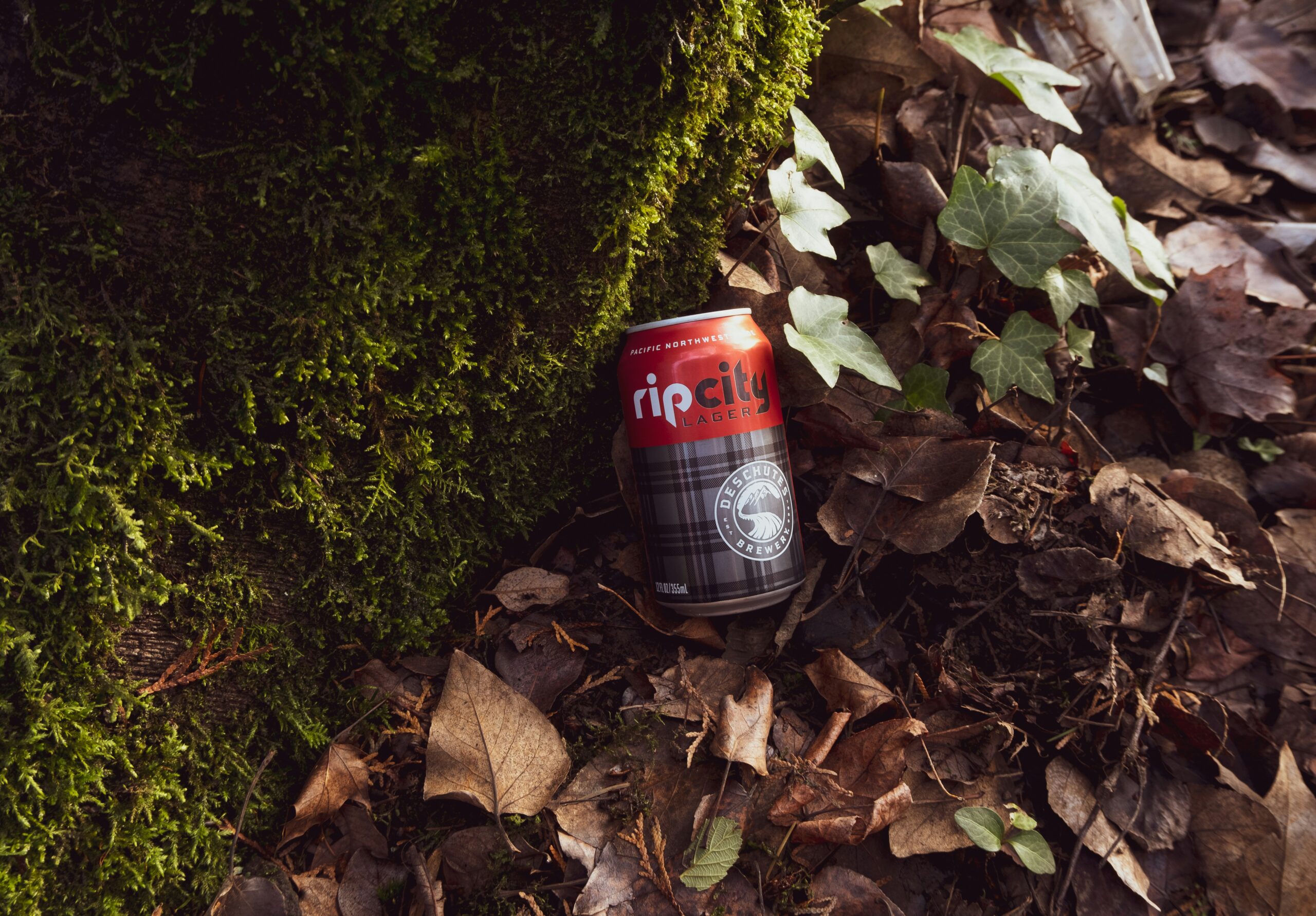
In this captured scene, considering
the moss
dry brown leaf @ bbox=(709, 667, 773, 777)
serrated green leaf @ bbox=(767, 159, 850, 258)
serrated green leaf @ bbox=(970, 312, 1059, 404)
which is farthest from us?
serrated green leaf @ bbox=(970, 312, 1059, 404)

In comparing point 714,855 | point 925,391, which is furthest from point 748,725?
point 925,391

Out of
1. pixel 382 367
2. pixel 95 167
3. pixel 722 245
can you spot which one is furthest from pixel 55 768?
pixel 722 245

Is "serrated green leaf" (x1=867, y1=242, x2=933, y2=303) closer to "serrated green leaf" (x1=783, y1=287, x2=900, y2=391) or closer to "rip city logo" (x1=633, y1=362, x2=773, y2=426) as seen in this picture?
"serrated green leaf" (x1=783, y1=287, x2=900, y2=391)

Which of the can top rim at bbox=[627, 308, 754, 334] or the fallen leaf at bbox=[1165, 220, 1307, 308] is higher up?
the can top rim at bbox=[627, 308, 754, 334]

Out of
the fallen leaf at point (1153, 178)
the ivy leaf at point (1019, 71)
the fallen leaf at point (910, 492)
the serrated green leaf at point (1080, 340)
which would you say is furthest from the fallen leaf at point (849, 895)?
the fallen leaf at point (1153, 178)

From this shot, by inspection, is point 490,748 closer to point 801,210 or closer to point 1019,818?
point 1019,818

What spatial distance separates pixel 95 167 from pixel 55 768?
3.23 ft

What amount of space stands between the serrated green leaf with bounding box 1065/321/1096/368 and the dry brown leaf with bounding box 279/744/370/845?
2018 millimetres

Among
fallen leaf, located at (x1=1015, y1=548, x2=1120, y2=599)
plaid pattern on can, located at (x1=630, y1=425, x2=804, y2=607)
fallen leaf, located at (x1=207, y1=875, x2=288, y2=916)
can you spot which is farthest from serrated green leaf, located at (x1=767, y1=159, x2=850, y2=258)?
fallen leaf, located at (x1=207, y1=875, x2=288, y2=916)

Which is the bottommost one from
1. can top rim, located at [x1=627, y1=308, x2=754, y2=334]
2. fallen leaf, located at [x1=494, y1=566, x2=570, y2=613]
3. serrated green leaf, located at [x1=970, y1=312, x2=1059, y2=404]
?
fallen leaf, located at [x1=494, y1=566, x2=570, y2=613]

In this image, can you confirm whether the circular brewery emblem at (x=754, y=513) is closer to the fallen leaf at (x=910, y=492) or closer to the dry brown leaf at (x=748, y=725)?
the fallen leaf at (x=910, y=492)

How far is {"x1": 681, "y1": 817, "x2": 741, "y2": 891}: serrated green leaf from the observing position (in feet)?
4.45

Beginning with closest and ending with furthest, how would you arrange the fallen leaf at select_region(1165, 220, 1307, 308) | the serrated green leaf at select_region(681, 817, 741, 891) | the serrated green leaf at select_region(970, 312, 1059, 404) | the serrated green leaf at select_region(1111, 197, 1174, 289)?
the serrated green leaf at select_region(681, 817, 741, 891) < the serrated green leaf at select_region(970, 312, 1059, 404) < the serrated green leaf at select_region(1111, 197, 1174, 289) < the fallen leaf at select_region(1165, 220, 1307, 308)

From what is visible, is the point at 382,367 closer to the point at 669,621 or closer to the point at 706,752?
the point at 669,621
